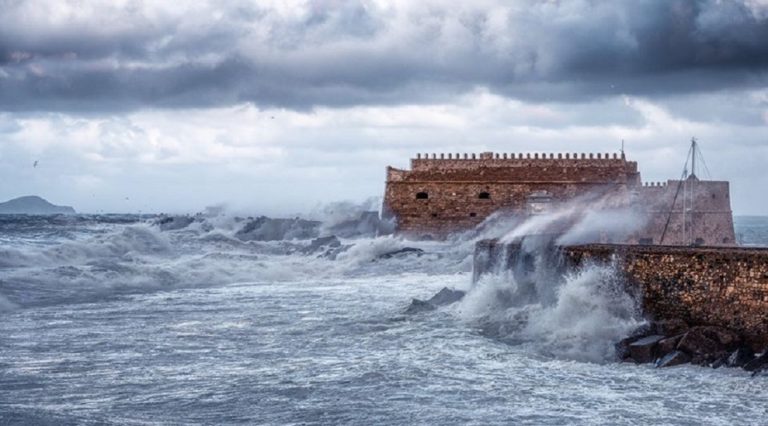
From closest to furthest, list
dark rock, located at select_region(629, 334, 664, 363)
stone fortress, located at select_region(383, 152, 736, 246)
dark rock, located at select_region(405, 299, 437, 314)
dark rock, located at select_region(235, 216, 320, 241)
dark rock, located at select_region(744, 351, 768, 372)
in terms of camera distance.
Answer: dark rock, located at select_region(744, 351, 768, 372), dark rock, located at select_region(629, 334, 664, 363), dark rock, located at select_region(405, 299, 437, 314), stone fortress, located at select_region(383, 152, 736, 246), dark rock, located at select_region(235, 216, 320, 241)

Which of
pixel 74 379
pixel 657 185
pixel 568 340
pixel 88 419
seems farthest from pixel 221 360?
pixel 657 185

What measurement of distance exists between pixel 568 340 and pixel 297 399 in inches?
168

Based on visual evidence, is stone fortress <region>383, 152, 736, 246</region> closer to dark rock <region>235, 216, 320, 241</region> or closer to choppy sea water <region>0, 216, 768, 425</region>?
dark rock <region>235, 216, 320, 241</region>

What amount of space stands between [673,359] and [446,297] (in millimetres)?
6772

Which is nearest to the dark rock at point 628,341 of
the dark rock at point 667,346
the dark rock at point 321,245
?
the dark rock at point 667,346

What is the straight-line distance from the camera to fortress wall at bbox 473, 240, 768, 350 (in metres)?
12.1

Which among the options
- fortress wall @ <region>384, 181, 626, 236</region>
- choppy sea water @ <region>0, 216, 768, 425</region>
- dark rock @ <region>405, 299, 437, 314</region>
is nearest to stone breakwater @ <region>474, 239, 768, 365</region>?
choppy sea water @ <region>0, 216, 768, 425</region>

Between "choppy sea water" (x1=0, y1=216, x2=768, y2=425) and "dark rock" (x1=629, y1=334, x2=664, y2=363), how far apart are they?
0.23 meters

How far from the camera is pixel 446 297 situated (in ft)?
58.2

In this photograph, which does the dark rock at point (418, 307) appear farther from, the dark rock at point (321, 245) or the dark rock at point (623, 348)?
the dark rock at point (321, 245)

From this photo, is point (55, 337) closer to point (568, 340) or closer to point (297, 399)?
point (297, 399)

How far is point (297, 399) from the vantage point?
32.9ft

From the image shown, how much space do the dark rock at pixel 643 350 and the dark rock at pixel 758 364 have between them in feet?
3.48

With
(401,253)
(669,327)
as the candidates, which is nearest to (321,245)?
(401,253)
